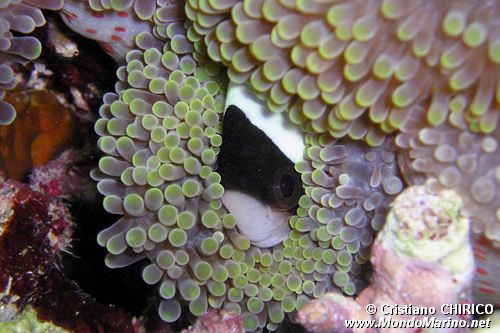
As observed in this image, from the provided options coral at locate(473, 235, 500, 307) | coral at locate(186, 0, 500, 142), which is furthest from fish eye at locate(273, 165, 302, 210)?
coral at locate(473, 235, 500, 307)

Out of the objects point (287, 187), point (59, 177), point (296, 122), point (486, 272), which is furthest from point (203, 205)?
point (59, 177)

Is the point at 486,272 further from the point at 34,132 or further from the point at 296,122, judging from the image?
the point at 34,132

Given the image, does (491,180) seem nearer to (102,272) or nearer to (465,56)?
(465,56)

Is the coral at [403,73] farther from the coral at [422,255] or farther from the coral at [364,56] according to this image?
the coral at [422,255]

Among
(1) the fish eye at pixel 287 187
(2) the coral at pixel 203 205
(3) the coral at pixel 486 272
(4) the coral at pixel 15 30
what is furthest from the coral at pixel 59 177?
(3) the coral at pixel 486 272

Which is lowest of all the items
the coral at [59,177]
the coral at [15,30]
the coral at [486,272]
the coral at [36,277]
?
the coral at [59,177]

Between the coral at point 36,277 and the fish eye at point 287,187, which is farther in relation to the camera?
the coral at point 36,277

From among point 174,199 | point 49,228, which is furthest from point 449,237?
point 49,228
